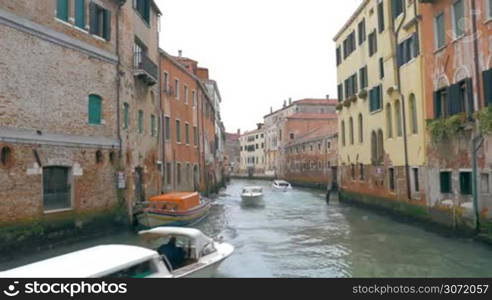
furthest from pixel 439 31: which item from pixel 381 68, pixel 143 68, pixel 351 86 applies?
pixel 143 68

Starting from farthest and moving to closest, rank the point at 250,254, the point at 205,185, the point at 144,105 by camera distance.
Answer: the point at 205,185 < the point at 144,105 < the point at 250,254

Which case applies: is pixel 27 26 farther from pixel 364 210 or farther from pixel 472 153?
pixel 364 210

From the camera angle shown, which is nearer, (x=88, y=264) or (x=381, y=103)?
(x=88, y=264)

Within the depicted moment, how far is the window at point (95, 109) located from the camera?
14.0 metres

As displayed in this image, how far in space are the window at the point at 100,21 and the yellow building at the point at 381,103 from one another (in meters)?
11.5

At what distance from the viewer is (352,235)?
15.7 metres

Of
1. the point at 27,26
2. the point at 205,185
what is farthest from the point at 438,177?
the point at 205,185

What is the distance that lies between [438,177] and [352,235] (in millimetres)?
3662

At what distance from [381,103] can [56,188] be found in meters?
15.5

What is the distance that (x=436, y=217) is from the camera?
49.5 feet

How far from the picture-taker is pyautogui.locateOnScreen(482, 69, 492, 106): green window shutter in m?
11.7

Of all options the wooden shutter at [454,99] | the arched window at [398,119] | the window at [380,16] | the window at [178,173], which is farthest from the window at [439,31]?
the window at [178,173]

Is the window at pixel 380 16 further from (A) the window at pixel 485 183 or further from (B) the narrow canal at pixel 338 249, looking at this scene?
(A) the window at pixel 485 183

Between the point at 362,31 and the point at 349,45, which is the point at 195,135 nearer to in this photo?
the point at 349,45
